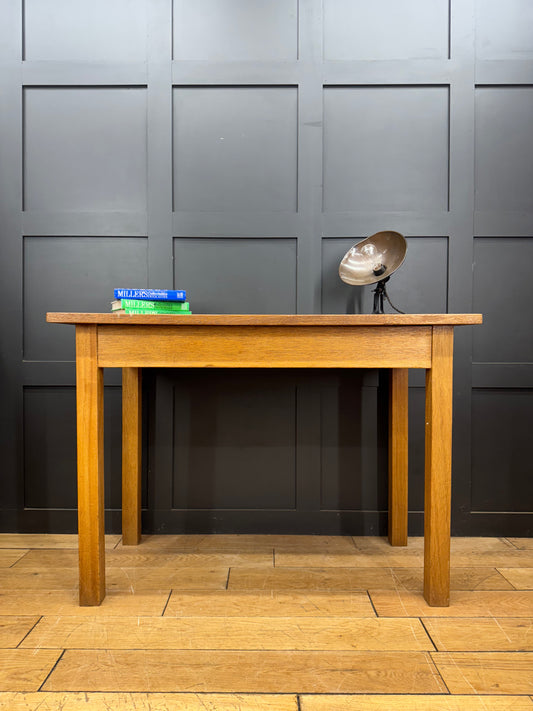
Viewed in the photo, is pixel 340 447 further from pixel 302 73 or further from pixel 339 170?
pixel 302 73

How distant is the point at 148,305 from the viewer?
1724 mm

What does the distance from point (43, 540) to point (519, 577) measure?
177cm

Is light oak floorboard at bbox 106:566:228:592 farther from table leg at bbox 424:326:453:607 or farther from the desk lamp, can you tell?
the desk lamp

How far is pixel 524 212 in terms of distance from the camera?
6.64 feet

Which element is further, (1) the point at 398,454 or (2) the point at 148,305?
(1) the point at 398,454

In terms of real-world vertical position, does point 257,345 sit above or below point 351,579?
above

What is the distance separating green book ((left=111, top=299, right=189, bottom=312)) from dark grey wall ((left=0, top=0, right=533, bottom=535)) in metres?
0.25

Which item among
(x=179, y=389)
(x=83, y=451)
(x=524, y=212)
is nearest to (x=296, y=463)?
(x=179, y=389)

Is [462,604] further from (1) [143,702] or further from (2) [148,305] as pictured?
(2) [148,305]

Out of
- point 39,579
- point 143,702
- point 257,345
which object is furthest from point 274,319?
point 39,579

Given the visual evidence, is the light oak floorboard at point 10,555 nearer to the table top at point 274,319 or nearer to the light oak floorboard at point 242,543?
the light oak floorboard at point 242,543

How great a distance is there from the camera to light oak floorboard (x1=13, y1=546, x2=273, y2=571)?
69.5 inches

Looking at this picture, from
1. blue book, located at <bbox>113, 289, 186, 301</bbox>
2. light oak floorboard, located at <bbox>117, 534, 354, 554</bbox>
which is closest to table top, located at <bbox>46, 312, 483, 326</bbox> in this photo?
blue book, located at <bbox>113, 289, 186, 301</bbox>

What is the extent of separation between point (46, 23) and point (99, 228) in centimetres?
84
